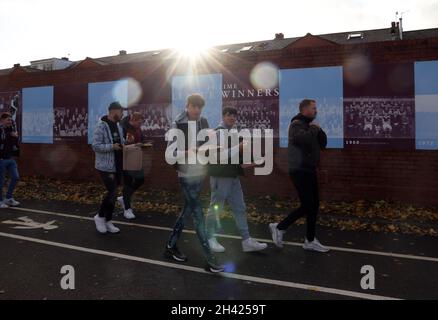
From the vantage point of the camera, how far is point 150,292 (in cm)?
406

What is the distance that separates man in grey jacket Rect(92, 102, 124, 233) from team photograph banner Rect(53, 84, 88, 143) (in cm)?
650

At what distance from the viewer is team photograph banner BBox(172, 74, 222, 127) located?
10445mm

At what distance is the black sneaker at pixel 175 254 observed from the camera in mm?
5090

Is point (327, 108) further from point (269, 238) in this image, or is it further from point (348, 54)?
point (269, 238)

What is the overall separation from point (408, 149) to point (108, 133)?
600 centimetres

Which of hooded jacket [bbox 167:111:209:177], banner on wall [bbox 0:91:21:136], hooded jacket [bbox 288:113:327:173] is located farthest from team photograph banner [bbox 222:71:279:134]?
banner on wall [bbox 0:91:21:136]

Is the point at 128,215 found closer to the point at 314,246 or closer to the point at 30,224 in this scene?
the point at 30,224

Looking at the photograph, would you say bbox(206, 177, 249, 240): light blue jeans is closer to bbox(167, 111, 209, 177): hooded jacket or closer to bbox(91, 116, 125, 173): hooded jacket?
bbox(167, 111, 209, 177): hooded jacket

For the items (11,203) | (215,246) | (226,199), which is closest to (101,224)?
(215,246)

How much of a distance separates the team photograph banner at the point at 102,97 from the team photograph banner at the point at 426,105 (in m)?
7.52

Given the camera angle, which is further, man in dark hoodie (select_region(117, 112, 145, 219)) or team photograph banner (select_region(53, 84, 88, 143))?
team photograph banner (select_region(53, 84, 88, 143))

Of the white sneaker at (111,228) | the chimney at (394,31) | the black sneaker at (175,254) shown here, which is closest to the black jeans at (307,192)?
the black sneaker at (175,254)
